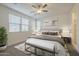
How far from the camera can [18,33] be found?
2.52 meters

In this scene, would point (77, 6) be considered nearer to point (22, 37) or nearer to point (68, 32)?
point (68, 32)

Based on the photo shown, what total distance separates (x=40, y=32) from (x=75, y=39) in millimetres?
766

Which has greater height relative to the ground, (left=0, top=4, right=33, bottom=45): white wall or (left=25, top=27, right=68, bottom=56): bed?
(left=0, top=4, right=33, bottom=45): white wall

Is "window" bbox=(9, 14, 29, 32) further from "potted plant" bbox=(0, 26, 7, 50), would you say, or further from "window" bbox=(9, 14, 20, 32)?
"potted plant" bbox=(0, 26, 7, 50)

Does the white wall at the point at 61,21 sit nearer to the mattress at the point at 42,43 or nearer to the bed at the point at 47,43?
the bed at the point at 47,43

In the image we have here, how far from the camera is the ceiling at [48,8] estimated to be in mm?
2426

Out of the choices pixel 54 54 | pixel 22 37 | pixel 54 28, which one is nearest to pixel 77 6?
pixel 54 28

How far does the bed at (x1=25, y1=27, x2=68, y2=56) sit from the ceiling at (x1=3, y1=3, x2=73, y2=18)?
1.30 ft

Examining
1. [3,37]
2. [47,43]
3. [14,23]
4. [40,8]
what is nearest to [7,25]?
[14,23]

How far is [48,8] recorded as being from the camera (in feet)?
8.13

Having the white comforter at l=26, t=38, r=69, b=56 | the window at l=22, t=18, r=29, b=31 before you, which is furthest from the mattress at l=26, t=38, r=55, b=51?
the window at l=22, t=18, r=29, b=31

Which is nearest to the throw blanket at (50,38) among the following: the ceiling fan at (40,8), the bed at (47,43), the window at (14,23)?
the bed at (47,43)

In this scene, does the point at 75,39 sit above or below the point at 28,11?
below

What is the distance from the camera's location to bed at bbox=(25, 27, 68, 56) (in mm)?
2402
